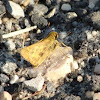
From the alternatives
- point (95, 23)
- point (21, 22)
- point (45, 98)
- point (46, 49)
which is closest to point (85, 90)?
point (45, 98)

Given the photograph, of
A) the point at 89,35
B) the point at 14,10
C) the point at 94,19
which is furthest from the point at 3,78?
the point at 94,19

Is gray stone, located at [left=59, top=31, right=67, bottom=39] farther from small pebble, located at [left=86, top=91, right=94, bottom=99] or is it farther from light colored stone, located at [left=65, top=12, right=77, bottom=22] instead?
small pebble, located at [left=86, top=91, right=94, bottom=99]

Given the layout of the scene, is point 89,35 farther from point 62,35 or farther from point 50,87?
point 50,87

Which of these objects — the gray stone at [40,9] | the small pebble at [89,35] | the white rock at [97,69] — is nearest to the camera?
the white rock at [97,69]

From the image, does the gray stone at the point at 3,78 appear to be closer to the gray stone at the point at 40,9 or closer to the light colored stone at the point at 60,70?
the light colored stone at the point at 60,70

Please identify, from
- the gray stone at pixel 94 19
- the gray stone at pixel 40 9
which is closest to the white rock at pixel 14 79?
the gray stone at pixel 40 9

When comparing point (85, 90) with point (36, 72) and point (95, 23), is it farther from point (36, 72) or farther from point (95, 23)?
point (95, 23)

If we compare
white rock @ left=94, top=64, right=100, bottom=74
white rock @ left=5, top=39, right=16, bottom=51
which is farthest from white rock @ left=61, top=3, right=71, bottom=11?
white rock @ left=94, top=64, right=100, bottom=74
